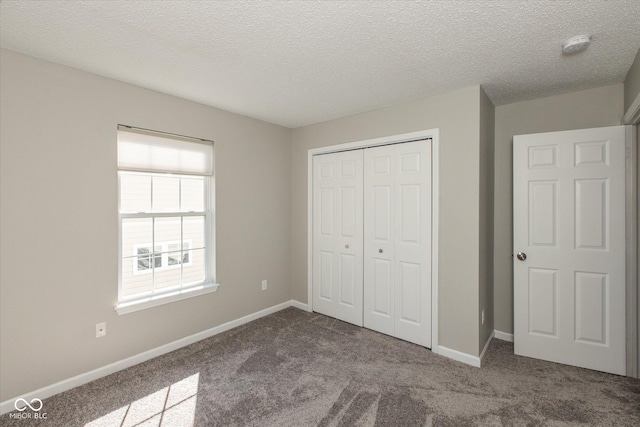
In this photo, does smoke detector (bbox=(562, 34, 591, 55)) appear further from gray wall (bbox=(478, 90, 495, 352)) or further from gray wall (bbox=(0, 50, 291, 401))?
gray wall (bbox=(0, 50, 291, 401))

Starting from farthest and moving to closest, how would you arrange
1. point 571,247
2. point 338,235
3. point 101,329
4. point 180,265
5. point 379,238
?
point 338,235 → point 379,238 → point 180,265 → point 571,247 → point 101,329

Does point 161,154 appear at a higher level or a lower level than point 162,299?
higher

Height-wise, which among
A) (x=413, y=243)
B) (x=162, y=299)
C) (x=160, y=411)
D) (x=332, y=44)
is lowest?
(x=160, y=411)

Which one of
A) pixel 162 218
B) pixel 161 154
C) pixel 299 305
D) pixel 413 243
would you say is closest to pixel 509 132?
pixel 413 243

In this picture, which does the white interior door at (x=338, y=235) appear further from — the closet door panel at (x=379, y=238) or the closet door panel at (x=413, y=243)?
the closet door panel at (x=413, y=243)

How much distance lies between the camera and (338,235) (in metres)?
3.69

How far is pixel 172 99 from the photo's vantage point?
2883 mm

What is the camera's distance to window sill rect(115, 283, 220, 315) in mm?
2551

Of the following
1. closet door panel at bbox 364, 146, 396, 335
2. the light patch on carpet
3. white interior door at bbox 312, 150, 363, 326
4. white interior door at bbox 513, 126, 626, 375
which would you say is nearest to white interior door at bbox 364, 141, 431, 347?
closet door panel at bbox 364, 146, 396, 335

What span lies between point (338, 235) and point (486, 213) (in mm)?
1635

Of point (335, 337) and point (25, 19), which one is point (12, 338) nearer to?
point (25, 19)

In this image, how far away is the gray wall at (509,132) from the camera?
9.14 ft

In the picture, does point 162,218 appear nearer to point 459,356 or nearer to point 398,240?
point 398,240

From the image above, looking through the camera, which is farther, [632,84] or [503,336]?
[503,336]
